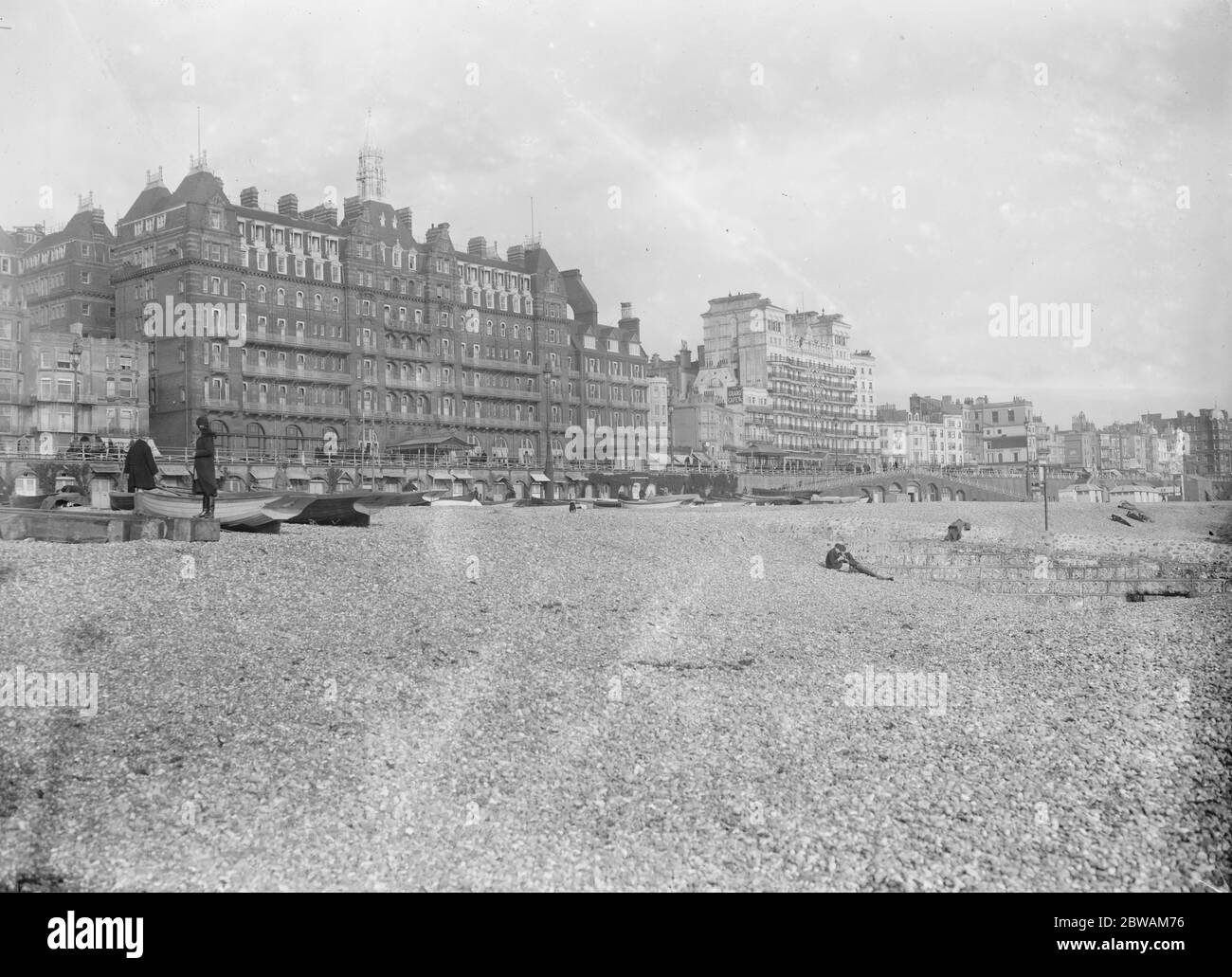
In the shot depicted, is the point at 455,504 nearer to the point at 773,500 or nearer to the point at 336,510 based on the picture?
the point at 336,510

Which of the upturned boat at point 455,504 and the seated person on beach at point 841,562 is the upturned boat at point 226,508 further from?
the upturned boat at point 455,504

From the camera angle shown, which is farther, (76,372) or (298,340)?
(298,340)

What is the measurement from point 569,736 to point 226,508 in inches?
565

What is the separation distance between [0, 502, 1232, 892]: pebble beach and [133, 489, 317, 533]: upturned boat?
4.77 m

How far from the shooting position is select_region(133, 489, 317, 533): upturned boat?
22250 mm

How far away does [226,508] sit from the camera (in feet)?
74.5

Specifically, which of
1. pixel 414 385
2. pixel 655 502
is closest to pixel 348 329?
pixel 414 385

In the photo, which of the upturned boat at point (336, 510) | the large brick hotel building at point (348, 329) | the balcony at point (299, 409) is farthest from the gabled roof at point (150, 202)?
the upturned boat at point (336, 510)

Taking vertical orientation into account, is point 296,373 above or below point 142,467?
above

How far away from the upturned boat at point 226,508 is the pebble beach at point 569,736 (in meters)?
4.77

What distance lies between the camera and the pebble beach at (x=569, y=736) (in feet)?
28.2

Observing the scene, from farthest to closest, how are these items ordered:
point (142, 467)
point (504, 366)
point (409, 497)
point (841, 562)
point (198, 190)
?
point (504, 366) → point (198, 190) → point (409, 497) → point (841, 562) → point (142, 467)
